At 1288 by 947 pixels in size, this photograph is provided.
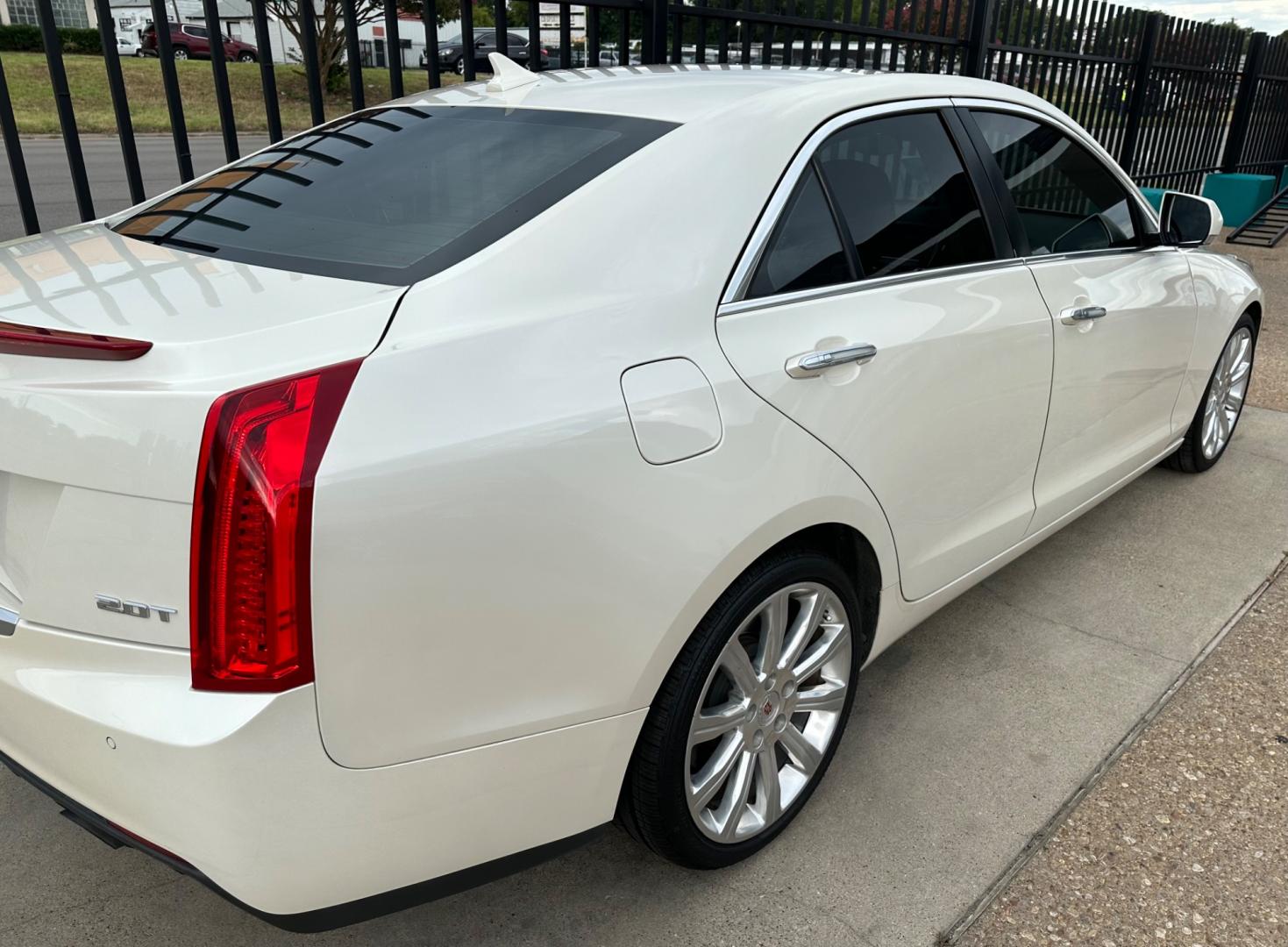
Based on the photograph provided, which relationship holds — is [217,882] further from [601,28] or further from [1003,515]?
[601,28]

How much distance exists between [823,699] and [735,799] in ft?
1.13

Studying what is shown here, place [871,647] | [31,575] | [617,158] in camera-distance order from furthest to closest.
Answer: [871,647] < [617,158] < [31,575]

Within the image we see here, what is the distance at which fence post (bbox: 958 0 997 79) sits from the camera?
278 inches

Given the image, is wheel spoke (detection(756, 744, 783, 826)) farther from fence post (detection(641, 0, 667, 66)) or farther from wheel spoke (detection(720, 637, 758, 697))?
fence post (detection(641, 0, 667, 66))

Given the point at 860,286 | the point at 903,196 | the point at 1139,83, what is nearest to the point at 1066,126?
the point at 903,196

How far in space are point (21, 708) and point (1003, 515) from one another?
7.92 ft

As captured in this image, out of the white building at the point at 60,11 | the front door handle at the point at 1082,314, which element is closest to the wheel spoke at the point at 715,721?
the front door handle at the point at 1082,314

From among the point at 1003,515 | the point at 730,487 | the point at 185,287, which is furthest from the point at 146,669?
the point at 1003,515

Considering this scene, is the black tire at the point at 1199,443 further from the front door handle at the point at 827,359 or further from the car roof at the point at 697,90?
the front door handle at the point at 827,359

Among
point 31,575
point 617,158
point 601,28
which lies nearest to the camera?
point 31,575

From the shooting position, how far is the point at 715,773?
213 cm

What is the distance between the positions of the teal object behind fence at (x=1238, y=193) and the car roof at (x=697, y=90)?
11.5m

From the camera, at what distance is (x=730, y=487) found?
1.88 meters

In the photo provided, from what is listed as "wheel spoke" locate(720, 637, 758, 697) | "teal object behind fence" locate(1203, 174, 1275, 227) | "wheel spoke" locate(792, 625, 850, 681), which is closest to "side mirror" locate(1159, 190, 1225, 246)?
"wheel spoke" locate(792, 625, 850, 681)
